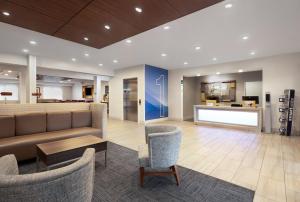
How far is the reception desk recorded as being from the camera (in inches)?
233

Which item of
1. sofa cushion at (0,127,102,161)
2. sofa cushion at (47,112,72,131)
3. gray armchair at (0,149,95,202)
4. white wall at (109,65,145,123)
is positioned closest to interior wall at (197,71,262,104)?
white wall at (109,65,145,123)

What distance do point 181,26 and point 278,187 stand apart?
3.52m

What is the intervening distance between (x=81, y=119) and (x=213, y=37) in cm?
440

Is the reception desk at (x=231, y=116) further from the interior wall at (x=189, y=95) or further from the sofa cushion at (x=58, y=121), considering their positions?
the sofa cushion at (x=58, y=121)

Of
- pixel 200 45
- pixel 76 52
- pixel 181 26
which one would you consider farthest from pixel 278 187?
pixel 76 52

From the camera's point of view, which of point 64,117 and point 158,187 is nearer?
point 158,187

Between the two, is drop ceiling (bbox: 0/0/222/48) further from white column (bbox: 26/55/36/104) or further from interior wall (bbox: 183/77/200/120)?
interior wall (bbox: 183/77/200/120)

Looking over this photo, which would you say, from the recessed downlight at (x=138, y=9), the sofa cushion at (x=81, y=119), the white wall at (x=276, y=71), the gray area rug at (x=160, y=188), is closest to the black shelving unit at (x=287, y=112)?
the white wall at (x=276, y=71)

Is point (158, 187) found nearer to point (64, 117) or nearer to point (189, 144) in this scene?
point (189, 144)

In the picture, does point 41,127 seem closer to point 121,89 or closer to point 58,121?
point 58,121

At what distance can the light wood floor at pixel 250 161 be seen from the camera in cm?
229

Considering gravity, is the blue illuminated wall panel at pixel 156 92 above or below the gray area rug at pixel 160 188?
above

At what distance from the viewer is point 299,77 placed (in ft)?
17.9

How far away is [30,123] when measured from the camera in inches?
140
